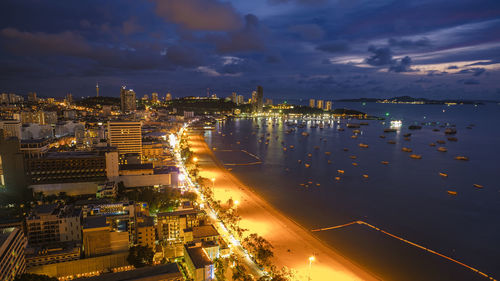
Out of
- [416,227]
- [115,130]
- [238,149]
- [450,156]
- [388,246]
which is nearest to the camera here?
[388,246]

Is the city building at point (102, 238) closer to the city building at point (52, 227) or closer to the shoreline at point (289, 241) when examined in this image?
the city building at point (52, 227)

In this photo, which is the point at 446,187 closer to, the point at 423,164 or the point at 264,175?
the point at 423,164

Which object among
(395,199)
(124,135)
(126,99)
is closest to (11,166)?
(124,135)

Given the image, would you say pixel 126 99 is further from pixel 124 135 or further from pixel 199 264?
pixel 199 264

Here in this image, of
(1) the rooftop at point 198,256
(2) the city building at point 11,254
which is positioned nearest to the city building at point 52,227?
(2) the city building at point 11,254

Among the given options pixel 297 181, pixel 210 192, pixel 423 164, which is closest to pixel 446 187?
pixel 423 164

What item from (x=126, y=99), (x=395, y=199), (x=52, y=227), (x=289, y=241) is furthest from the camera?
(x=126, y=99)

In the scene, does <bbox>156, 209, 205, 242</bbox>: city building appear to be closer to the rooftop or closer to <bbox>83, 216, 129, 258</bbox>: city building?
<bbox>83, 216, 129, 258</bbox>: city building
